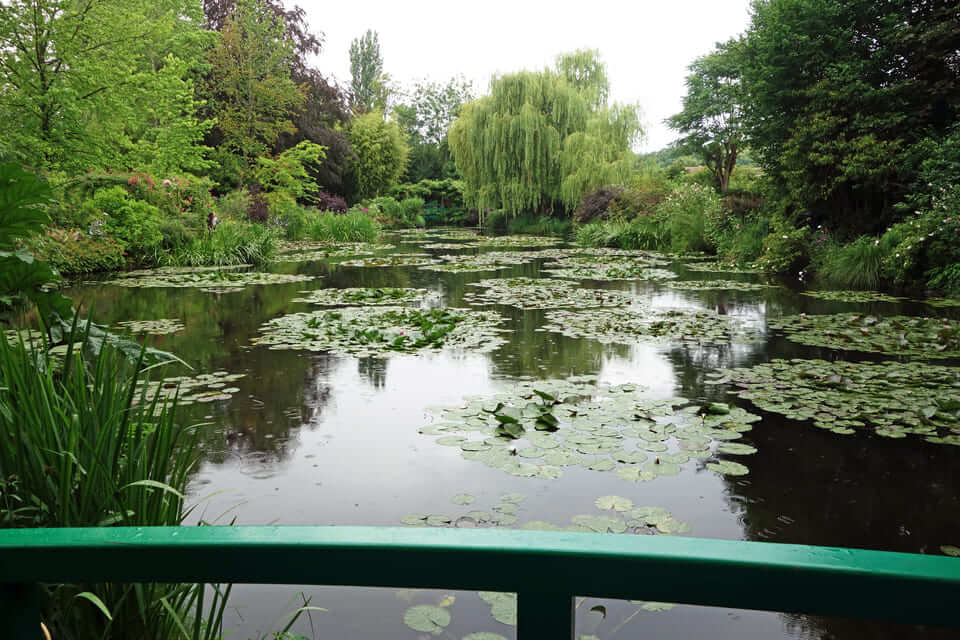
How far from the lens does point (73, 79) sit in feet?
36.6

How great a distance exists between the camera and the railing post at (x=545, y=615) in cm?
70

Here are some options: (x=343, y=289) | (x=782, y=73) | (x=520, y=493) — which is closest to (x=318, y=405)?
(x=520, y=493)

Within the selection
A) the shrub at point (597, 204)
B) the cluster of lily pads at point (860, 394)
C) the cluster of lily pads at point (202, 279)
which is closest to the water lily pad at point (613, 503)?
the cluster of lily pads at point (860, 394)

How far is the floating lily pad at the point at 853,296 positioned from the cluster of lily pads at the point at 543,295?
2.66 meters

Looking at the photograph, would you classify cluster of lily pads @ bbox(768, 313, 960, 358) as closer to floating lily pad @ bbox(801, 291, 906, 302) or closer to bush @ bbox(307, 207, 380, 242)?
floating lily pad @ bbox(801, 291, 906, 302)

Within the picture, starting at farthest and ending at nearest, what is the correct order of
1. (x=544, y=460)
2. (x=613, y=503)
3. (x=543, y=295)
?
(x=543, y=295)
(x=544, y=460)
(x=613, y=503)

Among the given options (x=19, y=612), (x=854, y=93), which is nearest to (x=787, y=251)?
(x=854, y=93)

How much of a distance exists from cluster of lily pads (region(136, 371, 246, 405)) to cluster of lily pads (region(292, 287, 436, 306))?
11.9ft

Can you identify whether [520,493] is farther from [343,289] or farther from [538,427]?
[343,289]

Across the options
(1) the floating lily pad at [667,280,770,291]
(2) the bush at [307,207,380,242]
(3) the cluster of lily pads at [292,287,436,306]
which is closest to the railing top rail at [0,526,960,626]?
(3) the cluster of lily pads at [292,287,436,306]

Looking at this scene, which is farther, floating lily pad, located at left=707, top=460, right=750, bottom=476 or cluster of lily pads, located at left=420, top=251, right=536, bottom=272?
cluster of lily pads, located at left=420, top=251, right=536, bottom=272

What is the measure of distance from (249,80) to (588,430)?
2094 cm

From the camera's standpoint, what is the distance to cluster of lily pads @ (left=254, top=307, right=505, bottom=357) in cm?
619

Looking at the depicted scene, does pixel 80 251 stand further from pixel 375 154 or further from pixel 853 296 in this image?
pixel 375 154
